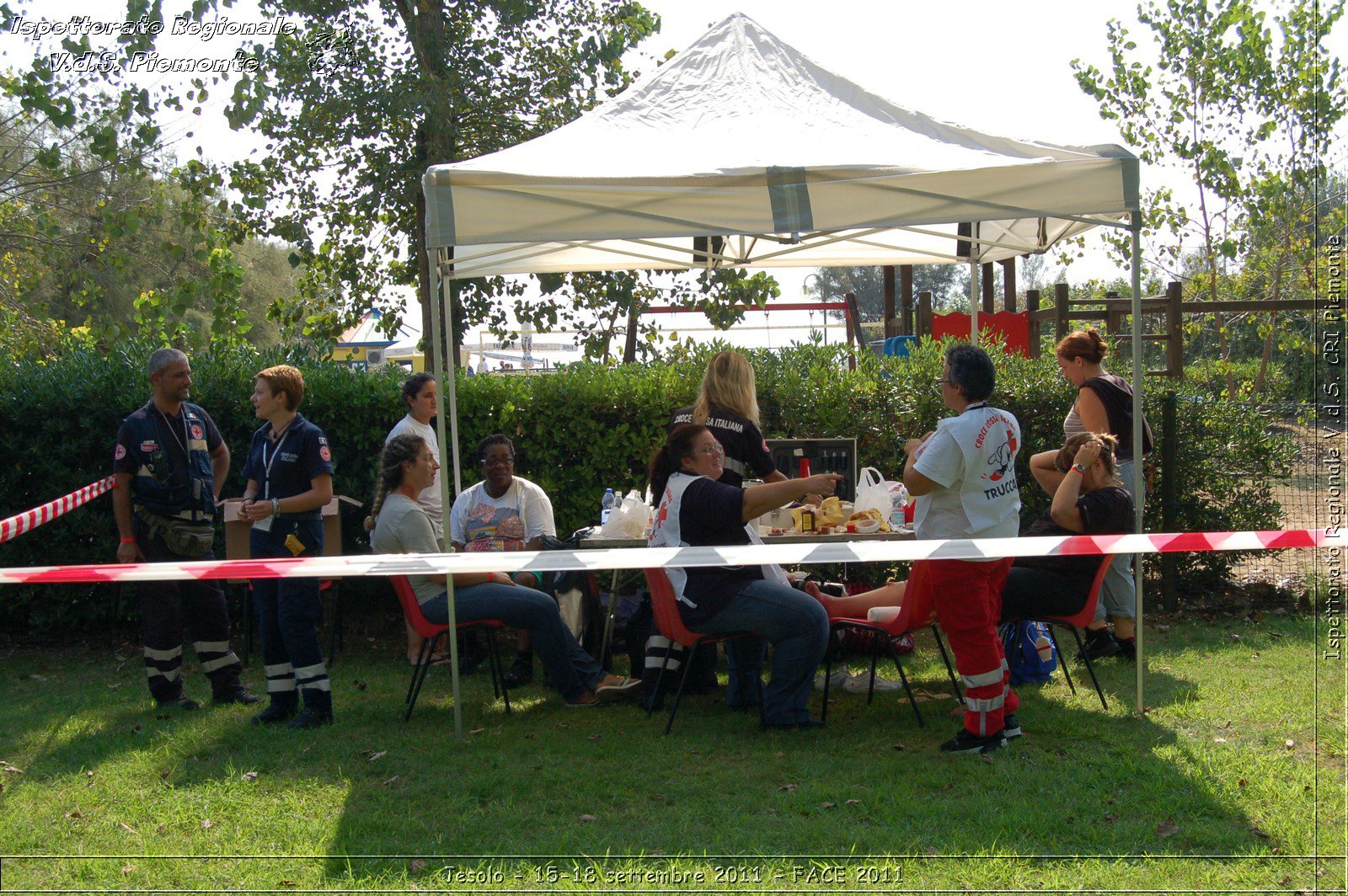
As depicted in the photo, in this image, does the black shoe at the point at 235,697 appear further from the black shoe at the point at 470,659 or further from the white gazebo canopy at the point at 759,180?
the white gazebo canopy at the point at 759,180

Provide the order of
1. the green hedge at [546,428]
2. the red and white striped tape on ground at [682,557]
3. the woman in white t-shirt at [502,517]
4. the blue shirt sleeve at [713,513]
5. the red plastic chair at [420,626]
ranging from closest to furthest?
the red and white striped tape on ground at [682,557] < the blue shirt sleeve at [713,513] < the red plastic chair at [420,626] < the woman in white t-shirt at [502,517] < the green hedge at [546,428]

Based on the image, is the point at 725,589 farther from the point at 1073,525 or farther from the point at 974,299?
the point at 974,299

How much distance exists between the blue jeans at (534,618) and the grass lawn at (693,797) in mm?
181

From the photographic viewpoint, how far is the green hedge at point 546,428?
723cm

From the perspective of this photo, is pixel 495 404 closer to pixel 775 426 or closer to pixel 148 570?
pixel 775 426

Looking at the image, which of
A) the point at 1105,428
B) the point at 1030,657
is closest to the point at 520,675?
the point at 1030,657

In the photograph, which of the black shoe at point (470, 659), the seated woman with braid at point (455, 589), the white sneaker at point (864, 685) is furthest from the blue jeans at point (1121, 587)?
the black shoe at point (470, 659)

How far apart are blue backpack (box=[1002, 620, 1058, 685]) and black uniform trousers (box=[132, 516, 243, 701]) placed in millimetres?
4173

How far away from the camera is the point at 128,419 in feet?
18.7

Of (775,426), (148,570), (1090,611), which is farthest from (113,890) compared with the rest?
(775,426)

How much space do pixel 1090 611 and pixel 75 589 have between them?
6472mm

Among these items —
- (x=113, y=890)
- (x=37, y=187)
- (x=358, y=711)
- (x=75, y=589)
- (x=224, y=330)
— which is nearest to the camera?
(x=113, y=890)

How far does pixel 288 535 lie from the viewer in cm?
533

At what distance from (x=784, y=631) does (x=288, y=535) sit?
2.52 m
